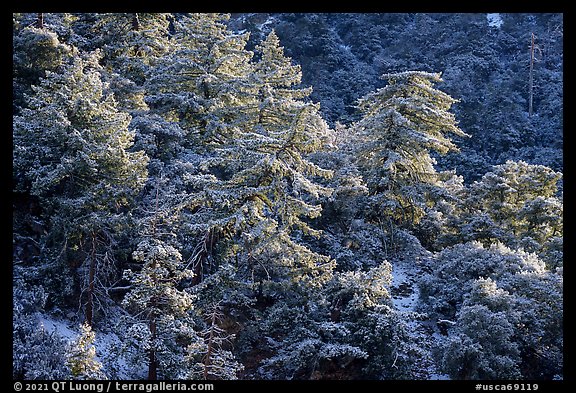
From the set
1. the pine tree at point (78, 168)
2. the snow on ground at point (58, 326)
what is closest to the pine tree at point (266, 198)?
the pine tree at point (78, 168)

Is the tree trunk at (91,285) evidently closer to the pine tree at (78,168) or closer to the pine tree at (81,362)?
the pine tree at (78,168)

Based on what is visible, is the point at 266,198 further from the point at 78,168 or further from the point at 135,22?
the point at 135,22

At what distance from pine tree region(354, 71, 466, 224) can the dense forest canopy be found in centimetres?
8

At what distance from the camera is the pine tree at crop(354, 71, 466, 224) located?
53.0 ft

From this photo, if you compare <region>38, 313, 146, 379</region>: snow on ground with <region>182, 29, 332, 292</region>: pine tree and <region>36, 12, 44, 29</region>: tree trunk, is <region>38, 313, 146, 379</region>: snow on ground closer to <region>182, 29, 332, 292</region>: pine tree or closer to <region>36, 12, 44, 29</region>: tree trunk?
<region>182, 29, 332, 292</region>: pine tree

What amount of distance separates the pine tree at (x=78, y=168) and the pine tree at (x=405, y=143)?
8.23 m

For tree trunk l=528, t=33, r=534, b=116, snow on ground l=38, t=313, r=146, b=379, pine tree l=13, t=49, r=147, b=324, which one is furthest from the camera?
tree trunk l=528, t=33, r=534, b=116

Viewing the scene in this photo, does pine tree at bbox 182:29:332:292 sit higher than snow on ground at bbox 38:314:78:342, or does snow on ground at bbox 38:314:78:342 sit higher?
pine tree at bbox 182:29:332:292

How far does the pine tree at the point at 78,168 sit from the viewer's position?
11.6 metres

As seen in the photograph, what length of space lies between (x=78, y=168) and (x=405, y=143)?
10855 mm

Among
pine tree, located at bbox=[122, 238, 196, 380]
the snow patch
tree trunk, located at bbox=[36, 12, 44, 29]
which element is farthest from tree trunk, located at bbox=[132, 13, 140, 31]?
the snow patch

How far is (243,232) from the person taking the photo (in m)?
12.2
